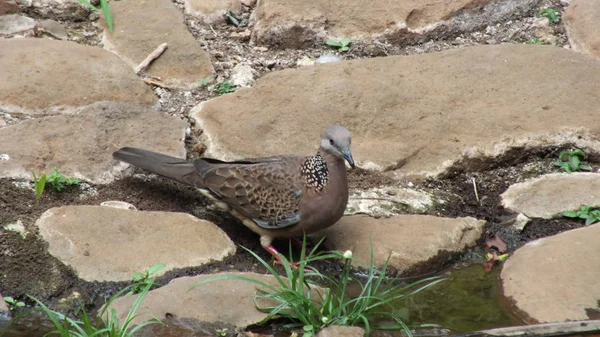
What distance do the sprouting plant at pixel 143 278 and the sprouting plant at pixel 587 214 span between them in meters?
2.14

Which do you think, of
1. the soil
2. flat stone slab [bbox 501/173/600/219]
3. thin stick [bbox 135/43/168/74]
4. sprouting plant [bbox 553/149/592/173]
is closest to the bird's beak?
the soil

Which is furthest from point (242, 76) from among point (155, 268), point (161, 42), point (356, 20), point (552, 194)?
point (552, 194)

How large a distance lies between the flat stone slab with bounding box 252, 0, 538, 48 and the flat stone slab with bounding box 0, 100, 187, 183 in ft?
3.54

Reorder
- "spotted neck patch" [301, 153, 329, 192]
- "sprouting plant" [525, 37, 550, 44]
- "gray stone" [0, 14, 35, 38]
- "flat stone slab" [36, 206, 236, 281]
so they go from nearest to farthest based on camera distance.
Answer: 1. "flat stone slab" [36, 206, 236, 281]
2. "spotted neck patch" [301, 153, 329, 192]
3. "gray stone" [0, 14, 35, 38]
4. "sprouting plant" [525, 37, 550, 44]

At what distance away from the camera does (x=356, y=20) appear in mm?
6016

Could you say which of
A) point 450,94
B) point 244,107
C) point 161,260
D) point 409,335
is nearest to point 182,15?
point 244,107

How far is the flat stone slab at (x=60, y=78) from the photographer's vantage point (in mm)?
5176

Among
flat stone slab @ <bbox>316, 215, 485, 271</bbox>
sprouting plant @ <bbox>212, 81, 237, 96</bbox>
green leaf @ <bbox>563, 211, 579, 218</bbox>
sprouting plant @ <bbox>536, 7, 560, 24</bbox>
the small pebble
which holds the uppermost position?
sprouting plant @ <bbox>536, 7, 560, 24</bbox>

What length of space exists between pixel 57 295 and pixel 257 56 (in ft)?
8.06

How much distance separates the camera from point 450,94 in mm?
5449

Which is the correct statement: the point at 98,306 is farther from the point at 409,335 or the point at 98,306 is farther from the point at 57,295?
the point at 409,335

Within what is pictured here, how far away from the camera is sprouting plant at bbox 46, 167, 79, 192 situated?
4.66 meters

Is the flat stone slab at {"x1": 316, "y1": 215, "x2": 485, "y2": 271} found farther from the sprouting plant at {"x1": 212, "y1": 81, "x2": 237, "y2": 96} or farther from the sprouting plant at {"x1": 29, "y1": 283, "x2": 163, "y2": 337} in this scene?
the sprouting plant at {"x1": 212, "y1": 81, "x2": 237, "y2": 96}

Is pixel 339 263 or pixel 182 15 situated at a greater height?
pixel 182 15
